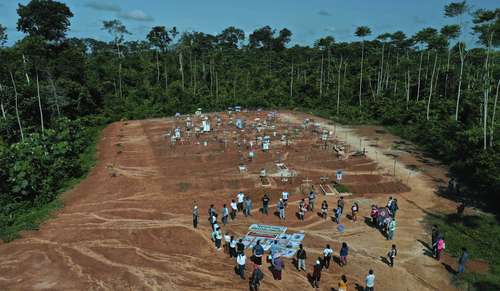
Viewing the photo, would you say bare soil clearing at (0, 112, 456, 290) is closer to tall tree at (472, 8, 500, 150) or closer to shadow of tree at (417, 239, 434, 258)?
shadow of tree at (417, 239, 434, 258)

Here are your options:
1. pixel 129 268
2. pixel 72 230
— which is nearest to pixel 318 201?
pixel 129 268

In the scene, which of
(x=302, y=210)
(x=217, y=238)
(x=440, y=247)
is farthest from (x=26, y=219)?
(x=440, y=247)

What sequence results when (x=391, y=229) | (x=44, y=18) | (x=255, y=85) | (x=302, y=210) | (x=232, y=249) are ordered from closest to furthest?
(x=232, y=249) < (x=391, y=229) < (x=302, y=210) < (x=44, y=18) < (x=255, y=85)

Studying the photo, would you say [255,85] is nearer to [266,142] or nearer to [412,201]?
[266,142]

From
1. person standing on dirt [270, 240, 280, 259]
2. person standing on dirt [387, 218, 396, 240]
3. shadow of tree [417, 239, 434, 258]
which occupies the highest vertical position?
person standing on dirt [387, 218, 396, 240]

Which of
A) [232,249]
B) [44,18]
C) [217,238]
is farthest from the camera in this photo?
[44,18]

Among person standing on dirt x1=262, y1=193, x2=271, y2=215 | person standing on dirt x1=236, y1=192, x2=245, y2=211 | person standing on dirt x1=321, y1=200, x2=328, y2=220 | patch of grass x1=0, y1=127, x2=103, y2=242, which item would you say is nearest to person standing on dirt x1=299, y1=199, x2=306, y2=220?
person standing on dirt x1=321, y1=200, x2=328, y2=220

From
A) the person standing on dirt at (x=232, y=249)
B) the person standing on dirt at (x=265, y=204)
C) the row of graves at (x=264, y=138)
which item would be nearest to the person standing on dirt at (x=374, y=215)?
the row of graves at (x=264, y=138)
